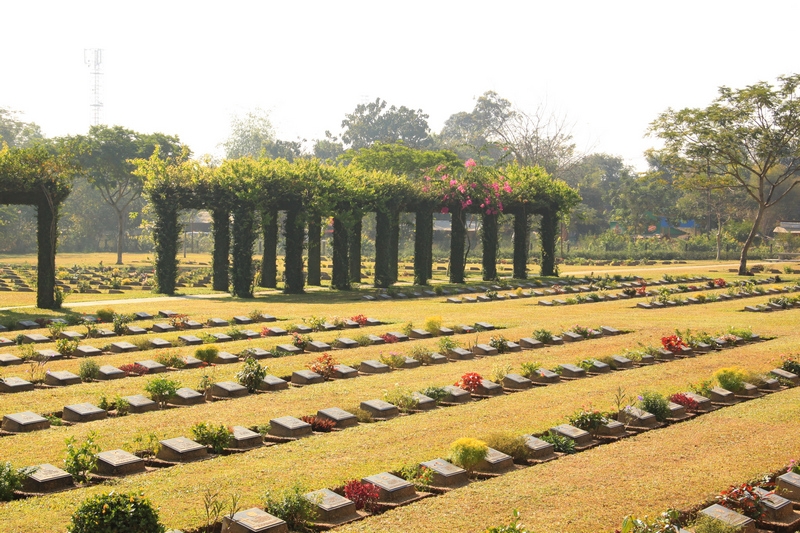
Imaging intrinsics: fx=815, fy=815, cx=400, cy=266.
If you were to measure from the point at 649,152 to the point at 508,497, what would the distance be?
41.9m

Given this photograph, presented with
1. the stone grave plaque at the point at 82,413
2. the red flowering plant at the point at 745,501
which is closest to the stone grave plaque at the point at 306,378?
the stone grave plaque at the point at 82,413

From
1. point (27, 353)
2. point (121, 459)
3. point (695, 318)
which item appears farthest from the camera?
point (695, 318)

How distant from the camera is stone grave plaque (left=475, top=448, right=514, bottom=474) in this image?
9.46 metres

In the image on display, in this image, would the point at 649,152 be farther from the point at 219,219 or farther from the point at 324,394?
the point at 324,394

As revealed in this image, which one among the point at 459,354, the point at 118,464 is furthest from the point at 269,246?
the point at 118,464

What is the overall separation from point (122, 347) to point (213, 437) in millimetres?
8247

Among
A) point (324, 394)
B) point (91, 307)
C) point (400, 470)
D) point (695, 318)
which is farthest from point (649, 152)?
point (400, 470)

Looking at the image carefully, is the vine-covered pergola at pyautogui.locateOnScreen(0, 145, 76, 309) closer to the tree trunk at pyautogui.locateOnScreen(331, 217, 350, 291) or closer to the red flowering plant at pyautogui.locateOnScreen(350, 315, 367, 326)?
the red flowering plant at pyautogui.locateOnScreen(350, 315, 367, 326)

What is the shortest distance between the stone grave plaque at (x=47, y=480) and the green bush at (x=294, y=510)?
95.1 inches

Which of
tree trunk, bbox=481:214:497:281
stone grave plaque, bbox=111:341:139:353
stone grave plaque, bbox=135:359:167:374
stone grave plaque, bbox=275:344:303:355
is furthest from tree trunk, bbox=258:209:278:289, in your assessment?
stone grave plaque, bbox=135:359:167:374

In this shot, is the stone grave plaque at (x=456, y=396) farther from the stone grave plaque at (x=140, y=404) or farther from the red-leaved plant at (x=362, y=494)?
the red-leaved plant at (x=362, y=494)

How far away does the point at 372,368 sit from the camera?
1578cm

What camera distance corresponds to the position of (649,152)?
47.1 meters

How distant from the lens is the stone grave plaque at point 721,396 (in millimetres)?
13289
